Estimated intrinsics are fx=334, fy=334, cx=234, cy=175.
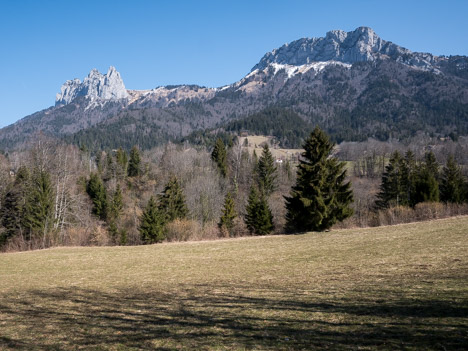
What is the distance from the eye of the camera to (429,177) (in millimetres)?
48812

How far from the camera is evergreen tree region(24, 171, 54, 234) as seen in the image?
132 feet

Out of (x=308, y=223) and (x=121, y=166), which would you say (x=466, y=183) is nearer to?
(x=308, y=223)

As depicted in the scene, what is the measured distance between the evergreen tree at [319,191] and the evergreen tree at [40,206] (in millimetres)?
29194

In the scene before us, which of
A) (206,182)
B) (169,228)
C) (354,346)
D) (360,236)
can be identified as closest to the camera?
(354,346)

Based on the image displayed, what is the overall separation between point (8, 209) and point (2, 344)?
143 ft

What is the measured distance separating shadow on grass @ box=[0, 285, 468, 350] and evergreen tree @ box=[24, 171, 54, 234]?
31.8 meters

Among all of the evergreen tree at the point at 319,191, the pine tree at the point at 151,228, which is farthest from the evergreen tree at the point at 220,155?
the evergreen tree at the point at 319,191

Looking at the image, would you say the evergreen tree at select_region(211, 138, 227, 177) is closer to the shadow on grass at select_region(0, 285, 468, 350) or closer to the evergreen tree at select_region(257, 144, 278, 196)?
the evergreen tree at select_region(257, 144, 278, 196)

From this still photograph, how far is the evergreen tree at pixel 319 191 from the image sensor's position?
33.0 metres

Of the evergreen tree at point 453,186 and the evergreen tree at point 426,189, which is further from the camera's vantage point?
the evergreen tree at point 453,186

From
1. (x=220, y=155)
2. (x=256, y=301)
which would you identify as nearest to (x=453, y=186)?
(x=220, y=155)

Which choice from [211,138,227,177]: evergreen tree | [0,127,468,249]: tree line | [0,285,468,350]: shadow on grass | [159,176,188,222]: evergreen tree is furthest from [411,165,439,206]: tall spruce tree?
[211,138,227,177]: evergreen tree

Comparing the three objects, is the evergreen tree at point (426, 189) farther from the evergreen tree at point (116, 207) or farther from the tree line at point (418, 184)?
the evergreen tree at point (116, 207)

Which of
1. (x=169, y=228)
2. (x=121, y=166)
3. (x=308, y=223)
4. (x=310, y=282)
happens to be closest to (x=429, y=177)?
(x=308, y=223)
